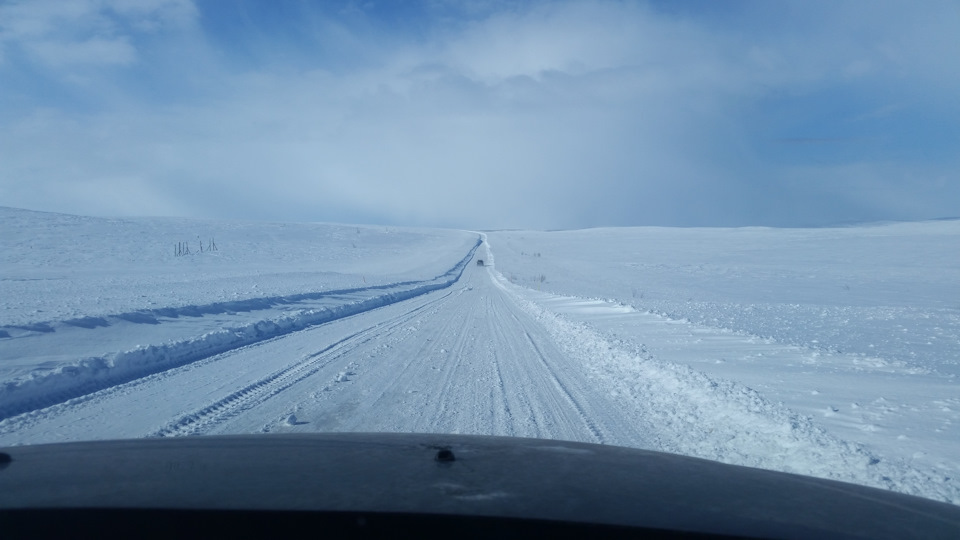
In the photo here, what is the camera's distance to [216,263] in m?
40.9

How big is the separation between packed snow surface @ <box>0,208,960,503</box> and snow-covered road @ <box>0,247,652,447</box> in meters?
0.04

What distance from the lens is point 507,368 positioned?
1065cm

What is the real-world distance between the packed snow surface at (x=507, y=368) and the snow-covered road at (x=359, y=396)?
4 centimetres

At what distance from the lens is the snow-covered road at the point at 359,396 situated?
696 cm

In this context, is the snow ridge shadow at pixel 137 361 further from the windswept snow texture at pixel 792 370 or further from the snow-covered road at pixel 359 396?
the windswept snow texture at pixel 792 370

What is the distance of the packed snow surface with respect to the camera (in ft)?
22.2

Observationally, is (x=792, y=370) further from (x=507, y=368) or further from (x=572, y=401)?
(x=507, y=368)

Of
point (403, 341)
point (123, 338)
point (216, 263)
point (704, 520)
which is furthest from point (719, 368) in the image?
point (216, 263)

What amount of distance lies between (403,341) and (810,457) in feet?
28.9

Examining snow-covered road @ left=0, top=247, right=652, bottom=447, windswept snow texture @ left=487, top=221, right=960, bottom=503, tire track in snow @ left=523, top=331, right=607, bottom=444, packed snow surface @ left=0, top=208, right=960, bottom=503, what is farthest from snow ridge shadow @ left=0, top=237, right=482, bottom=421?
windswept snow texture @ left=487, top=221, right=960, bottom=503

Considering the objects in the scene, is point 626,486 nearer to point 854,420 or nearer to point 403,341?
point 854,420

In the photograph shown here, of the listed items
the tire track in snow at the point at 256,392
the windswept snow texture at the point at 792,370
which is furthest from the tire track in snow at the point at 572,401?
the tire track in snow at the point at 256,392

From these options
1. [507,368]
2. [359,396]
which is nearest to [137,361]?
[359,396]

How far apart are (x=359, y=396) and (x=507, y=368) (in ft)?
9.58
